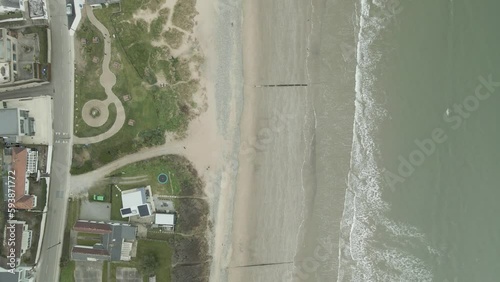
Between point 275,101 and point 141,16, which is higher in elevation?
point 141,16

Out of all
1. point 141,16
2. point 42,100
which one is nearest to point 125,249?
point 42,100

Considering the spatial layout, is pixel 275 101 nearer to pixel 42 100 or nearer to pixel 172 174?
pixel 172 174

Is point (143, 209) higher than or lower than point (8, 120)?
lower

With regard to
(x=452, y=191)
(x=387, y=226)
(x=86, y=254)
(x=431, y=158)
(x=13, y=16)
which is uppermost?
(x=13, y=16)

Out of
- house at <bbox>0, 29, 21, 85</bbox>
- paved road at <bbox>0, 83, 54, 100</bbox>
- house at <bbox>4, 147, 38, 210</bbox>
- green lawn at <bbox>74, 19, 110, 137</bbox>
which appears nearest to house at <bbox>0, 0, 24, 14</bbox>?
house at <bbox>0, 29, 21, 85</bbox>

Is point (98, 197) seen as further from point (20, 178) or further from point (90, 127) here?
point (20, 178)

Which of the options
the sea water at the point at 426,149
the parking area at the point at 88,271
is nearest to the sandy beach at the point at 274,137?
the sea water at the point at 426,149

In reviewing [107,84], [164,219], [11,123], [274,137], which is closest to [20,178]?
[11,123]
